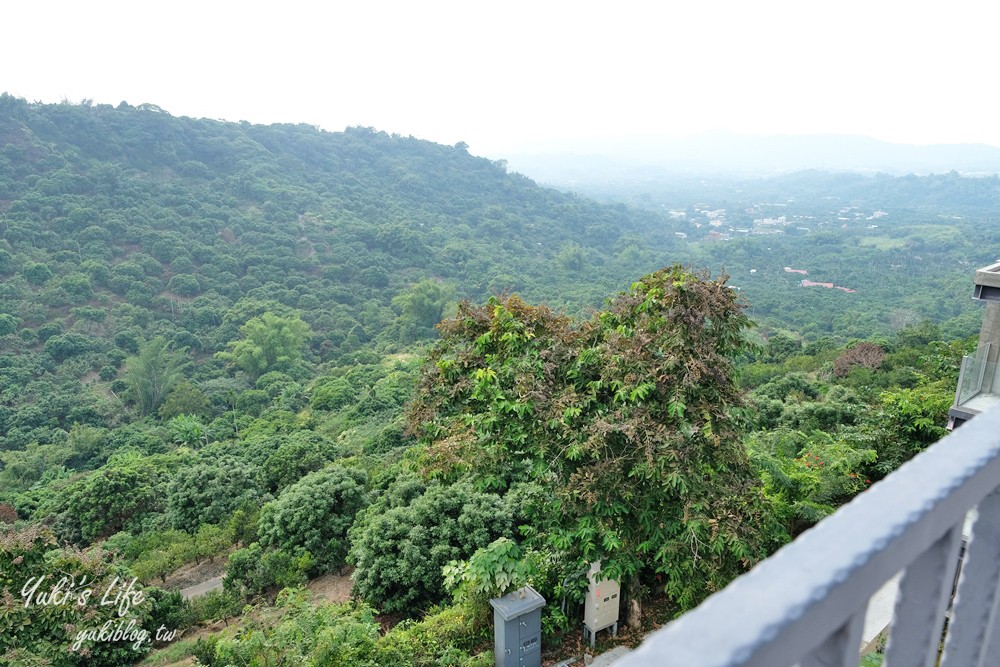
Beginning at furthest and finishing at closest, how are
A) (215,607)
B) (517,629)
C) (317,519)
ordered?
(317,519), (215,607), (517,629)

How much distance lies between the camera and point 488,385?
476 cm

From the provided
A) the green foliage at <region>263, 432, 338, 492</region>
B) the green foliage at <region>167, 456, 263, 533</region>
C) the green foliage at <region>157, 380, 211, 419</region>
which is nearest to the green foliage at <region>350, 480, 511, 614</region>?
the green foliage at <region>167, 456, 263, 533</region>

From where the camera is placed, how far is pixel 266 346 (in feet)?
97.7

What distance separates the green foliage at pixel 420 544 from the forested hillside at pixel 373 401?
1.2 inches

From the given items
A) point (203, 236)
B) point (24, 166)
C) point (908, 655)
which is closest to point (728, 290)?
point (908, 655)

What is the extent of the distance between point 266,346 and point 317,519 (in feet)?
75.3

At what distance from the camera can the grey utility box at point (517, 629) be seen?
4.80 meters

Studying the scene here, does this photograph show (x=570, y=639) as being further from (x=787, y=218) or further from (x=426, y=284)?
(x=787, y=218)

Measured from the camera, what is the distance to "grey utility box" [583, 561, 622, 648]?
5020mm

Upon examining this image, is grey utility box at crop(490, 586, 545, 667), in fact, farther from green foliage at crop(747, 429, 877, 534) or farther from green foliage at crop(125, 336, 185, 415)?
green foliage at crop(125, 336, 185, 415)

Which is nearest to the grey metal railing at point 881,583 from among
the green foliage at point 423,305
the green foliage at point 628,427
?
the green foliage at point 628,427

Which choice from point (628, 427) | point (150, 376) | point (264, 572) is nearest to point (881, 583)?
point (628, 427)

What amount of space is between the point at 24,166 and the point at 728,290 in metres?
50.4

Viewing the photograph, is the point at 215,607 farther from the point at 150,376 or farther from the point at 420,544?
the point at 150,376
